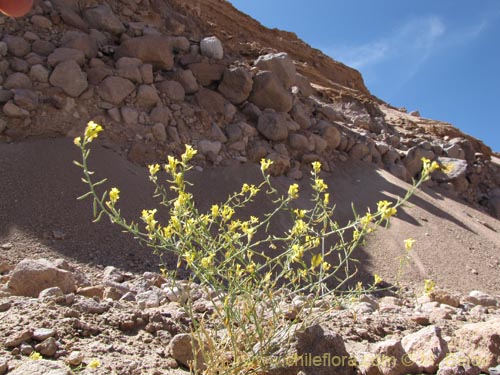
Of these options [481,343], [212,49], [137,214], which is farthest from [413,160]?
[481,343]

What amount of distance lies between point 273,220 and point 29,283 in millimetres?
3663

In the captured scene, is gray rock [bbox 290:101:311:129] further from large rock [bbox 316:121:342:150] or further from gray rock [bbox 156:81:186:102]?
gray rock [bbox 156:81:186:102]

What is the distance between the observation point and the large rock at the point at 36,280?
2812 millimetres

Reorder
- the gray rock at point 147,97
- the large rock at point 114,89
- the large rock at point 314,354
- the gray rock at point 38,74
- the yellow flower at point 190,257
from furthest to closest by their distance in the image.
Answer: the gray rock at point 147,97, the large rock at point 114,89, the gray rock at point 38,74, the large rock at point 314,354, the yellow flower at point 190,257

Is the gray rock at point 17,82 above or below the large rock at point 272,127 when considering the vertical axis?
below

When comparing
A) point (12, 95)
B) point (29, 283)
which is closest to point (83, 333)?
point (29, 283)

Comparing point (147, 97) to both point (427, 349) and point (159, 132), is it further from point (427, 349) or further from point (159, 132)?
point (427, 349)

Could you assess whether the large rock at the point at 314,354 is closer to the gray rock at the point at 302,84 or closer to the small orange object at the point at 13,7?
the small orange object at the point at 13,7

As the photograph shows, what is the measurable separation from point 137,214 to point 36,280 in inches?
90.0

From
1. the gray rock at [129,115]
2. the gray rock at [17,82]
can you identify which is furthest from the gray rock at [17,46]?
the gray rock at [129,115]

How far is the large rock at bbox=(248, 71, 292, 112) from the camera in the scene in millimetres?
7715

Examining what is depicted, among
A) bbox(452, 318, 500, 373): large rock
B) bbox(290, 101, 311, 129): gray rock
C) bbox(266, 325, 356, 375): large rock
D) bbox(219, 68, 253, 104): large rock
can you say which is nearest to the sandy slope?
bbox(290, 101, 311, 129): gray rock

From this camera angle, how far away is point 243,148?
6996 mm

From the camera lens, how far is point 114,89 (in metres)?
6.29
